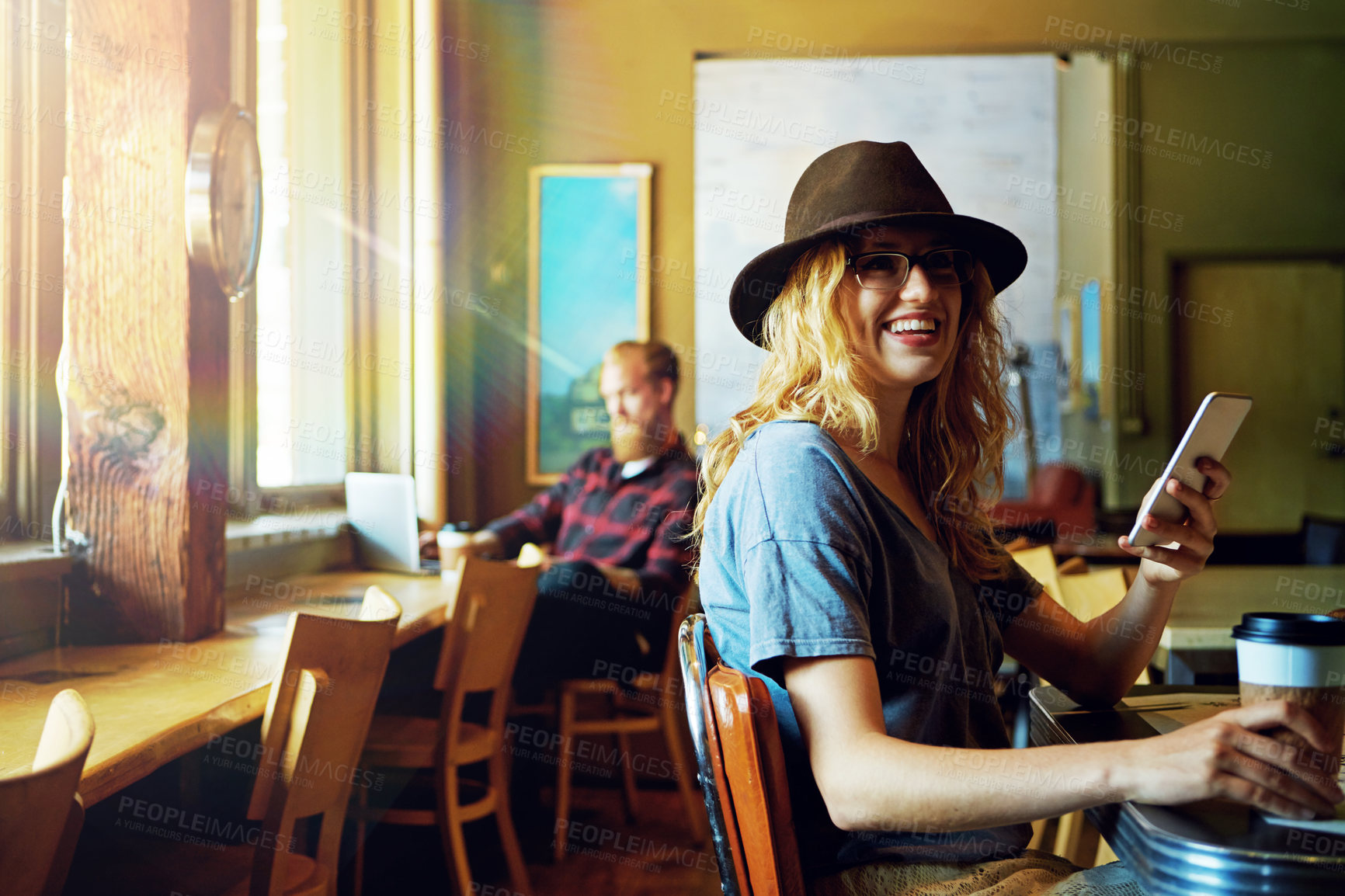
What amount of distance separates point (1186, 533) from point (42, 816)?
1165 millimetres

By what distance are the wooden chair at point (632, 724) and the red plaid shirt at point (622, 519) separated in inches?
5.3

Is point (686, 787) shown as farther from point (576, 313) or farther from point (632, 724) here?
point (576, 313)

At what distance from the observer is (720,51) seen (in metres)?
4.81

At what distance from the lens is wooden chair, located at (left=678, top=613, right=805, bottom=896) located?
958 millimetres

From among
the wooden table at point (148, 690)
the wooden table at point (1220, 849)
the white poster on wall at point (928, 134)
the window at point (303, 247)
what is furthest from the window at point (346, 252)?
the white poster on wall at point (928, 134)

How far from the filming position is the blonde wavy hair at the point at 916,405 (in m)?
1.21

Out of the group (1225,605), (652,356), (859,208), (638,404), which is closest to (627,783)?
(638,404)

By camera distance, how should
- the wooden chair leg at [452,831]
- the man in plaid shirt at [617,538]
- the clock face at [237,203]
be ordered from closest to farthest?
the clock face at [237,203] → the wooden chair leg at [452,831] → the man in plaid shirt at [617,538]

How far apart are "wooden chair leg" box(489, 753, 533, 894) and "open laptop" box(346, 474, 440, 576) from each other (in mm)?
850

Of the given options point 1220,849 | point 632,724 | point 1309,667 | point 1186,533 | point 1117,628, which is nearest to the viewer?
point 1220,849

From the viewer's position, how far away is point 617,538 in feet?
11.6

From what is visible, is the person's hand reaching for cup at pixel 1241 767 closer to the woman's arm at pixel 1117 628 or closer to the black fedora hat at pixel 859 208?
the woman's arm at pixel 1117 628

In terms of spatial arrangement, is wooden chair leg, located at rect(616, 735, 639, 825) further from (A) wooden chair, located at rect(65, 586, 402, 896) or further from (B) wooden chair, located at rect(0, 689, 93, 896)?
(B) wooden chair, located at rect(0, 689, 93, 896)

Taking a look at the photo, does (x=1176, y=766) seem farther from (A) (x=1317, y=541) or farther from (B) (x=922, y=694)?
(A) (x=1317, y=541)
